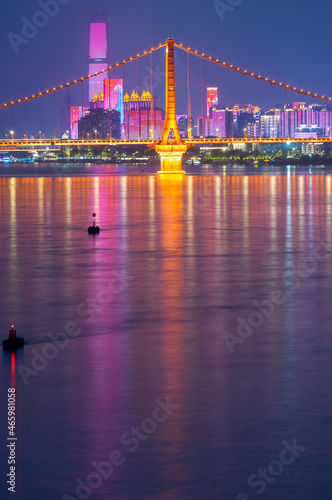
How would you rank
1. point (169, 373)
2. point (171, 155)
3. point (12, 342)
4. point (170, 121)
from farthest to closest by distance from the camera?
point (171, 155), point (170, 121), point (12, 342), point (169, 373)

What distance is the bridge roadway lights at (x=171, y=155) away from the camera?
8738 cm

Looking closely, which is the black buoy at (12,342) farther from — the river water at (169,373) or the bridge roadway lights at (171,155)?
the bridge roadway lights at (171,155)

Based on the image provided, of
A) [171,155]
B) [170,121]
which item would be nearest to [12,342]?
[170,121]

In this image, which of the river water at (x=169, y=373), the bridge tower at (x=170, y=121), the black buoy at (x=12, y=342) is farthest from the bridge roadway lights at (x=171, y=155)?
the black buoy at (x=12, y=342)

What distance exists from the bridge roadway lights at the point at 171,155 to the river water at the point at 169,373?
221 feet

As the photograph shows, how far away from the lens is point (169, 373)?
900cm

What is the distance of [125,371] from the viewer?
9.08 metres

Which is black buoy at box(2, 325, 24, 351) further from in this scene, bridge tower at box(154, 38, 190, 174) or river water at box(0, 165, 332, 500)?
bridge tower at box(154, 38, 190, 174)

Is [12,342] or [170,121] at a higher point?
[170,121]

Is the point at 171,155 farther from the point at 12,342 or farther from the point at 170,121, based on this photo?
the point at 12,342

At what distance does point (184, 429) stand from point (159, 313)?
5.29 metres

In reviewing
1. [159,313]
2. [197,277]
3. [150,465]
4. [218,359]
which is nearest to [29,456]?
[150,465]

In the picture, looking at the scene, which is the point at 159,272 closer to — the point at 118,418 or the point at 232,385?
the point at 232,385

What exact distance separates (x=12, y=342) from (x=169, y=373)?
2055mm
